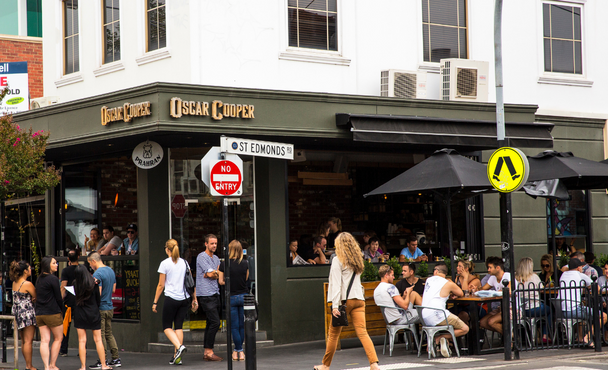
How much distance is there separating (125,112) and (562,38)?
1001 centimetres

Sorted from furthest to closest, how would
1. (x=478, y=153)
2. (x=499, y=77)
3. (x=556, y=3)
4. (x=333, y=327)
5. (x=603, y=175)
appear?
(x=556, y=3), (x=478, y=153), (x=603, y=175), (x=499, y=77), (x=333, y=327)

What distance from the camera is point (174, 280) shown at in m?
11.1

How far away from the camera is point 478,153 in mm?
14969

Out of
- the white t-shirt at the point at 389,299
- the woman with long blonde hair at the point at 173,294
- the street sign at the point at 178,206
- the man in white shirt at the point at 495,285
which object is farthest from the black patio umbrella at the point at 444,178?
the street sign at the point at 178,206

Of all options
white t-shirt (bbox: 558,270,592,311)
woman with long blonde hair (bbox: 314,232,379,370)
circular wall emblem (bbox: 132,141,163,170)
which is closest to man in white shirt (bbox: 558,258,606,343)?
white t-shirt (bbox: 558,270,592,311)

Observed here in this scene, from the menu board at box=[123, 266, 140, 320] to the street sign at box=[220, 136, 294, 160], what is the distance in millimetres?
4882

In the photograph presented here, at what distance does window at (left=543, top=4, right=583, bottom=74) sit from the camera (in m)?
16.0

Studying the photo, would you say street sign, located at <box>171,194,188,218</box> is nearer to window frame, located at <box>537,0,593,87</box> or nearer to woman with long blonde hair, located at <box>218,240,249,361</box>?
woman with long blonde hair, located at <box>218,240,249,361</box>

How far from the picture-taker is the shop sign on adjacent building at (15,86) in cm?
1481

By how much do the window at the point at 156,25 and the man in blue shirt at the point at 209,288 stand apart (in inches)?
142

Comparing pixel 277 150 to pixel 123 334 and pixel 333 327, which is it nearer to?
pixel 333 327

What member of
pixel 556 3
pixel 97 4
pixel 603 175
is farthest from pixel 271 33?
pixel 556 3

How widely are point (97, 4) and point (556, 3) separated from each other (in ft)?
32.2

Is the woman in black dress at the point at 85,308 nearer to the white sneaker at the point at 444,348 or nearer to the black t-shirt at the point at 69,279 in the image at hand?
the black t-shirt at the point at 69,279
